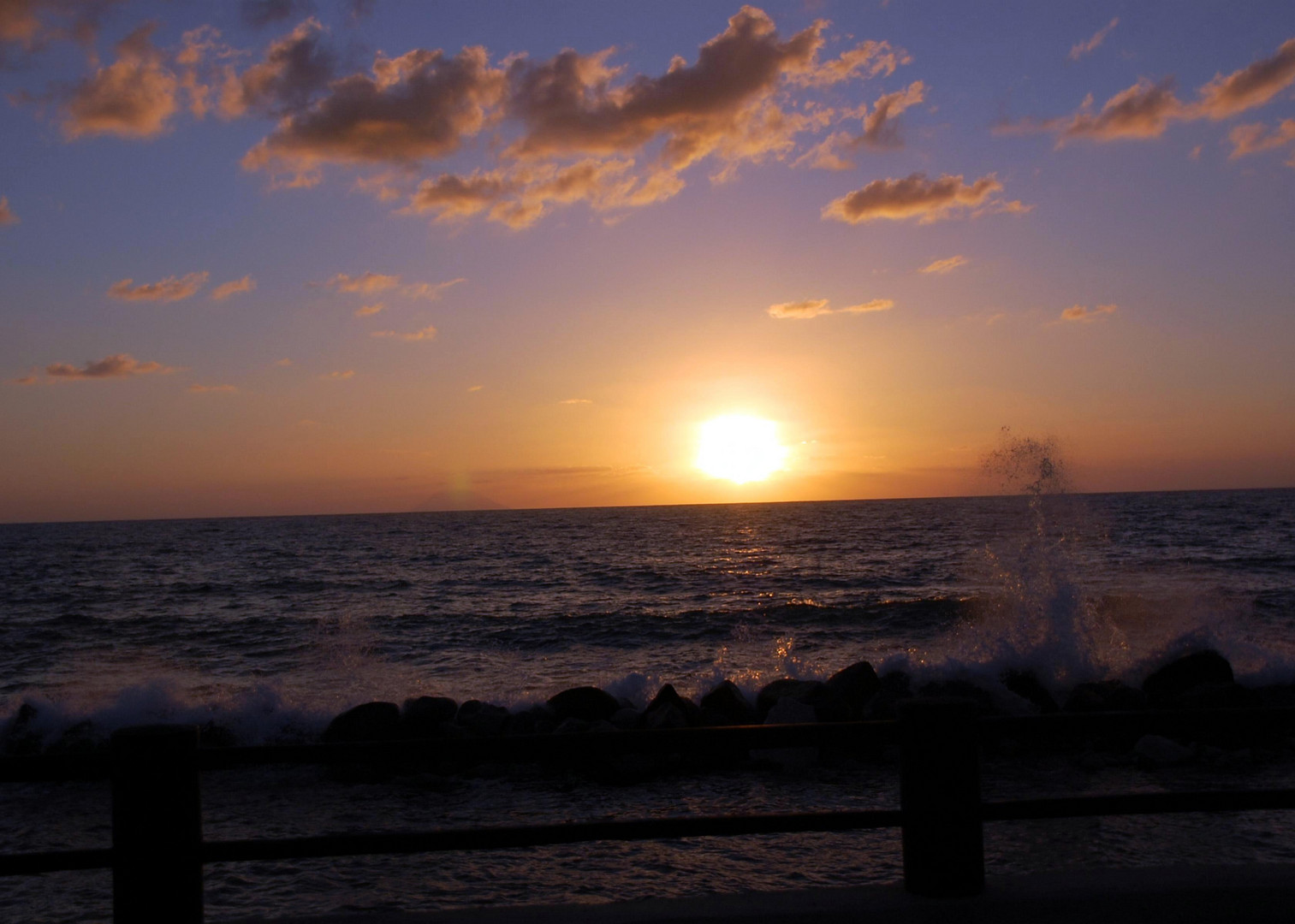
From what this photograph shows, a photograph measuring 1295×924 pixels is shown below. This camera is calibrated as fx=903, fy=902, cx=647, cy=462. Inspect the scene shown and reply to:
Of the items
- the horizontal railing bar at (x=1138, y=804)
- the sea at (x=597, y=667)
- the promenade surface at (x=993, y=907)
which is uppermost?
the horizontal railing bar at (x=1138, y=804)

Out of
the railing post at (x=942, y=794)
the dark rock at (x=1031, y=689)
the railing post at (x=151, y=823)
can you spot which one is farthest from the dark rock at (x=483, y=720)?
the railing post at (x=942, y=794)

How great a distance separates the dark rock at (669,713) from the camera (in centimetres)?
1062

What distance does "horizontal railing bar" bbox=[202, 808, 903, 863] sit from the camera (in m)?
3.37

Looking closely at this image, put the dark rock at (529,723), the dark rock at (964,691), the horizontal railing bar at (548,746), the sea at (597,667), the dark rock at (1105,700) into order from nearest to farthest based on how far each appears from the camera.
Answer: the horizontal railing bar at (548,746) → the sea at (597,667) → the dark rock at (964,691) → the dark rock at (1105,700) → the dark rock at (529,723)

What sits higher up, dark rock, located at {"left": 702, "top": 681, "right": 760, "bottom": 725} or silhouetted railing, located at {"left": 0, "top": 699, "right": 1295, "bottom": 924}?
silhouetted railing, located at {"left": 0, "top": 699, "right": 1295, "bottom": 924}

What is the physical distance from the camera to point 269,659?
793 inches

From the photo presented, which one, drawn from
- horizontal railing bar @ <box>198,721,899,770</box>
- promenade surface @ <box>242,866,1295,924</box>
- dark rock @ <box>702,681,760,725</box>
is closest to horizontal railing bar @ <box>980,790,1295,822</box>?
promenade surface @ <box>242,866,1295,924</box>

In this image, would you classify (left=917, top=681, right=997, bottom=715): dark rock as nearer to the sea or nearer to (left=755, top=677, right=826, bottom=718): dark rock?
the sea

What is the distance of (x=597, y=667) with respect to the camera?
18.3 metres

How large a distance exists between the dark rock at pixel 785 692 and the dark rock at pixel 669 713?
1.05 metres

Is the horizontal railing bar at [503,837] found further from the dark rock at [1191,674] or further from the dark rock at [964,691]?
the dark rock at [1191,674]

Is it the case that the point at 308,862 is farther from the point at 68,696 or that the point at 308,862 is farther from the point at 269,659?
the point at 269,659

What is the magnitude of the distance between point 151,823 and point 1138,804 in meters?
3.80

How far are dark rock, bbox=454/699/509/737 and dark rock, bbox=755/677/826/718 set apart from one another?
3.35m
